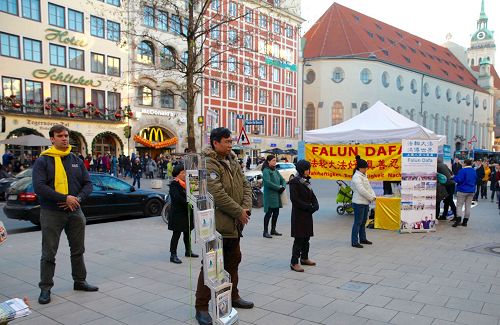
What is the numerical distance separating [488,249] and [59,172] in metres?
7.69

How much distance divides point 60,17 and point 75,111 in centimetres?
687

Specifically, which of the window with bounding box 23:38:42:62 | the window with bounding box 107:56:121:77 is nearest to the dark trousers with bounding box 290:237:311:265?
the window with bounding box 23:38:42:62

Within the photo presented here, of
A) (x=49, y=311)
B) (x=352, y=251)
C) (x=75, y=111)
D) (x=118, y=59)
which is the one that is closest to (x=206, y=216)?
(x=49, y=311)

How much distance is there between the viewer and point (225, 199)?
4207mm

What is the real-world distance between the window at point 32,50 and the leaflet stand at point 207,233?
1183 inches

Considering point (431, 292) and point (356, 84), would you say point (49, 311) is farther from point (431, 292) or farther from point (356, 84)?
point (356, 84)

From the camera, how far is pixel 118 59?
34500 millimetres

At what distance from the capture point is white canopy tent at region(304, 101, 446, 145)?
10766mm

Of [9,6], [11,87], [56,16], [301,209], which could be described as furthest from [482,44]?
[301,209]

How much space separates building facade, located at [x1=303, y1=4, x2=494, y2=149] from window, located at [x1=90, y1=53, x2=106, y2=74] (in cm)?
2419

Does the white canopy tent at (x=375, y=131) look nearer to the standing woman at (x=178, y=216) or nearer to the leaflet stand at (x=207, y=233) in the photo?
the standing woman at (x=178, y=216)

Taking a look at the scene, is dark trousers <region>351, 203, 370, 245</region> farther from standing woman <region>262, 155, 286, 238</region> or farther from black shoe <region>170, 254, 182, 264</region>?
black shoe <region>170, 254, 182, 264</region>

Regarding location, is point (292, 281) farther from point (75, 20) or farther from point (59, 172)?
point (75, 20)

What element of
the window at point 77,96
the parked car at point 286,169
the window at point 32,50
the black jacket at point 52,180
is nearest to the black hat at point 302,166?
the black jacket at point 52,180
